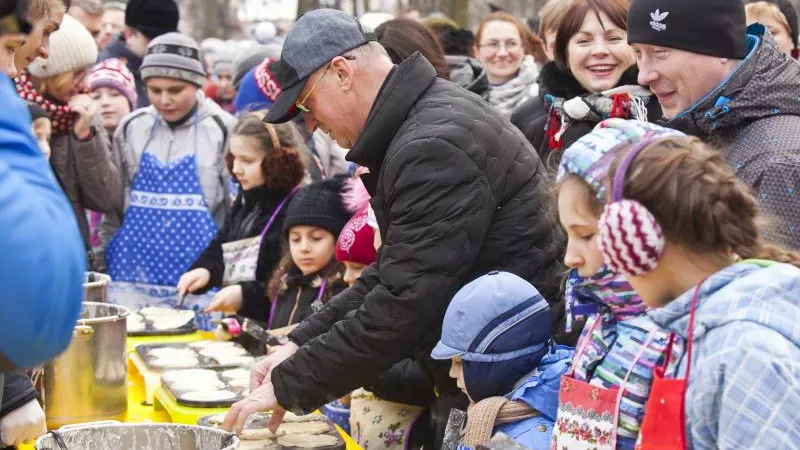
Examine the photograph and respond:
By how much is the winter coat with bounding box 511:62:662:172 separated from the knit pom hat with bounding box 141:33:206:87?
2.11 m

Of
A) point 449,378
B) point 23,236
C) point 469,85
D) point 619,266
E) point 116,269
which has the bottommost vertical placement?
point 116,269

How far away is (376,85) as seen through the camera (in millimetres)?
2805

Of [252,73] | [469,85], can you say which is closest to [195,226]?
[252,73]

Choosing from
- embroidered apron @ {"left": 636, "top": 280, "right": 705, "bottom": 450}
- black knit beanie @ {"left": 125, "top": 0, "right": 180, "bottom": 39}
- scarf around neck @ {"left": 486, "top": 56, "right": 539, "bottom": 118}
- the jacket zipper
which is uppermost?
embroidered apron @ {"left": 636, "top": 280, "right": 705, "bottom": 450}

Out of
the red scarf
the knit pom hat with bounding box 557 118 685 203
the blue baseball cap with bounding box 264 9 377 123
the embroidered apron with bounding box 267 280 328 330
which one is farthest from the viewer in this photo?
the red scarf

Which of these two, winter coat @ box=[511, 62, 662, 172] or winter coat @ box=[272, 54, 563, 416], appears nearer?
winter coat @ box=[272, 54, 563, 416]

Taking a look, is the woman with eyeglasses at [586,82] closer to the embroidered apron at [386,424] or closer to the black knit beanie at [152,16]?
the embroidered apron at [386,424]

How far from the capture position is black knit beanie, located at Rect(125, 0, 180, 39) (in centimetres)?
709

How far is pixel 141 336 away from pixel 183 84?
1.81m

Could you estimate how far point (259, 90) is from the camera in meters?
5.73

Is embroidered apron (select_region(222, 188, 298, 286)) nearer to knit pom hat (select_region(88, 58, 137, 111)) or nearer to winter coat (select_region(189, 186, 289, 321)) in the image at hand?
winter coat (select_region(189, 186, 289, 321))

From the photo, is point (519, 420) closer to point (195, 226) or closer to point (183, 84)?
point (195, 226)

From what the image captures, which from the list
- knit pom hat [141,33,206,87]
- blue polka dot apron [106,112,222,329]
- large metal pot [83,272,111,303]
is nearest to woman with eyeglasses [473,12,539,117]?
knit pom hat [141,33,206,87]

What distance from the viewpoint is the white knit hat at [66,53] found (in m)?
4.78
